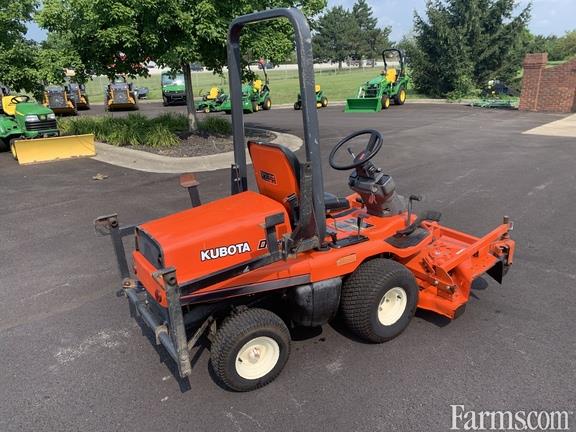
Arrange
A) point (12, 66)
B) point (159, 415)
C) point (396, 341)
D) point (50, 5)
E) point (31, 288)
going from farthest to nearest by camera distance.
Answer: point (12, 66), point (50, 5), point (31, 288), point (396, 341), point (159, 415)

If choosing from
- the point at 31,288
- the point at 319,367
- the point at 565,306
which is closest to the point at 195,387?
the point at 319,367

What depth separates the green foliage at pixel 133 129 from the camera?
11.6 metres

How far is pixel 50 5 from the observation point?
409 inches

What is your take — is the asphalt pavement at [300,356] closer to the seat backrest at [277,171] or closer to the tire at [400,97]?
the seat backrest at [277,171]

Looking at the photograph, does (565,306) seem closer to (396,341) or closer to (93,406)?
(396,341)

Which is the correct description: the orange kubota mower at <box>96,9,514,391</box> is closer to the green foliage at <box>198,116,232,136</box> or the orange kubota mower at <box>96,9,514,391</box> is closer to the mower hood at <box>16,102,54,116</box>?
the green foliage at <box>198,116,232,136</box>

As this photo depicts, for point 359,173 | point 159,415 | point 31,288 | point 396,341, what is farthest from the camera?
point 31,288

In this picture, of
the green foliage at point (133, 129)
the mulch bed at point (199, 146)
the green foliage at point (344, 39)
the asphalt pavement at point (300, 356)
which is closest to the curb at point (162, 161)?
the mulch bed at point (199, 146)

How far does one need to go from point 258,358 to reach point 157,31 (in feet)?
29.6

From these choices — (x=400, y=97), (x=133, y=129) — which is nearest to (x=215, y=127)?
(x=133, y=129)

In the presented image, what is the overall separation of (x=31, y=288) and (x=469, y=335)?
4298mm

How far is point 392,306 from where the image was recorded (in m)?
3.58

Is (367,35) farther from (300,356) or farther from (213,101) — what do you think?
(300,356)

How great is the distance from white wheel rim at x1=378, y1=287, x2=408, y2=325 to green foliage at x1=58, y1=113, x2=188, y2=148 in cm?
917
